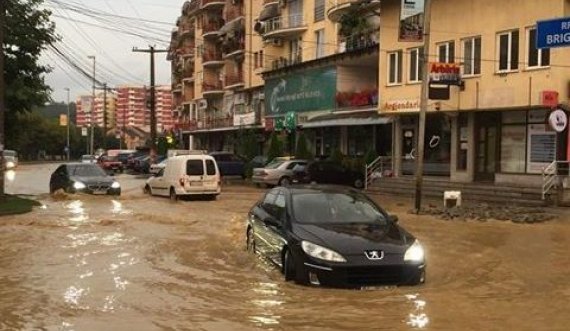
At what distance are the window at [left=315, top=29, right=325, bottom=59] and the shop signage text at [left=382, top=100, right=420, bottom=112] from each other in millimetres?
16347

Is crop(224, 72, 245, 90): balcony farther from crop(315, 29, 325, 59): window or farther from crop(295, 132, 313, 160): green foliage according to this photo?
crop(295, 132, 313, 160): green foliage

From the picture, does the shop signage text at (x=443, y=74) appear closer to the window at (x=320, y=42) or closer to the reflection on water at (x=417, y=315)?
the reflection on water at (x=417, y=315)

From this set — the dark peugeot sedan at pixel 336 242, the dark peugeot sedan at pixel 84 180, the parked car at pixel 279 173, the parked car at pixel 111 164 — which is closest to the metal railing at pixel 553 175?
the parked car at pixel 279 173

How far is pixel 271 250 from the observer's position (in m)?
11.6

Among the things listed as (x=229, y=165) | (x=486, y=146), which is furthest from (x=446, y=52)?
(x=229, y=165)

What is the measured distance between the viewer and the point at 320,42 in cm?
5053

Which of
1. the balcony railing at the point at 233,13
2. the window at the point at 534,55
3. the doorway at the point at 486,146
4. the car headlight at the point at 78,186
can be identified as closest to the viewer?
the window at the point at 534,55

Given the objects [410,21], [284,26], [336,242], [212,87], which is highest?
[284,26]

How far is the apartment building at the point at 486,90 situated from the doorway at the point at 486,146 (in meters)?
0.04

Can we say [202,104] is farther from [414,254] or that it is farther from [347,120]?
[414,254]

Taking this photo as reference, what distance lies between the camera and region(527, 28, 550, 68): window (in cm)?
2608

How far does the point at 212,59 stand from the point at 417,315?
69.5 metres

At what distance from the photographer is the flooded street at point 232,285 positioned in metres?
8.52

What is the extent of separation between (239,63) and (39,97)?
140 feet
